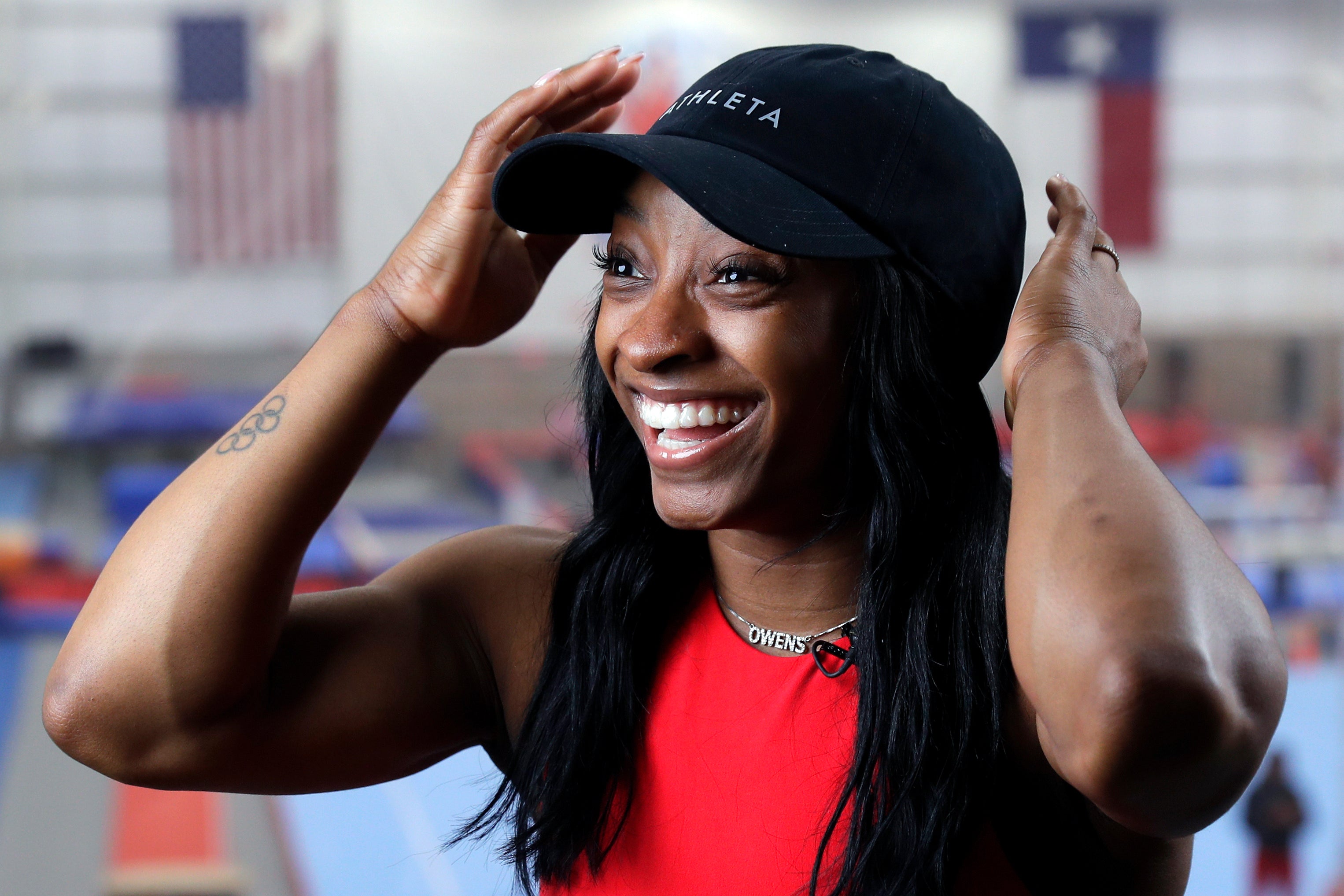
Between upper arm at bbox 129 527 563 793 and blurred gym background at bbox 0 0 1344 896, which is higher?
upper arm at bbox 129 527 563 793

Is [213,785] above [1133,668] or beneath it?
beneath

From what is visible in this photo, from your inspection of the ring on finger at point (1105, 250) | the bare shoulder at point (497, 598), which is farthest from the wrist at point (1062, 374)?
the bare shoulder at point (497, 598)

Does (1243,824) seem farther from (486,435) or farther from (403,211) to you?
(403,211)

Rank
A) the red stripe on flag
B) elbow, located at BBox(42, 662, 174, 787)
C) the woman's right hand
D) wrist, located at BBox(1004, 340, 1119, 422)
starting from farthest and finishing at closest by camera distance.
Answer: the red stripe on flag → the woman's right hand → elbow, located at BBox(42, 662, 174, 787) → wrist, located at BBox(1004, 340, 1119, 422)

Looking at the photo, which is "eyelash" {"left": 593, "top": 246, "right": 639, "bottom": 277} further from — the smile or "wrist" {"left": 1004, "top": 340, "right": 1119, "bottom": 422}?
"wrist" {"left": 1004, "top": 340, "right": 1119, "bottom": 422}

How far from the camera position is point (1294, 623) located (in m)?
5.17

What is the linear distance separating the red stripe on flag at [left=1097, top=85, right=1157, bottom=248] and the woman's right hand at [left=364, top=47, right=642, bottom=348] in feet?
17.6

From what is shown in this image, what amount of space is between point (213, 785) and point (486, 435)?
520 centimetres

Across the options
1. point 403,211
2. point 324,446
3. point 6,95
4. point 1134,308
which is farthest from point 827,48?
point 6,95

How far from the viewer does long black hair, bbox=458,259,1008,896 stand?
84cm

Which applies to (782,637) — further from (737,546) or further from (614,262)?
(614,262)

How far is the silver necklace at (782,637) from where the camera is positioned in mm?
937

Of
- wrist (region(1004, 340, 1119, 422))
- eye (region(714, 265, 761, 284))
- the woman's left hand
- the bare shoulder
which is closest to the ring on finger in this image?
the woman's left hand

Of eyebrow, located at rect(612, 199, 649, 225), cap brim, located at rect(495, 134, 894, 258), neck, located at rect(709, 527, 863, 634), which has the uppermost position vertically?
cap brim, located at rect(495, 134, 894, 258)
